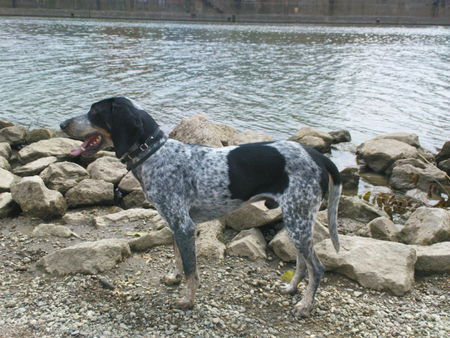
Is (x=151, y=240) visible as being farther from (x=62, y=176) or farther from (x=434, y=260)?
(x=434, y=260)

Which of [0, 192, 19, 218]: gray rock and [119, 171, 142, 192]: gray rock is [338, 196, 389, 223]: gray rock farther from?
[0, 192, 19, 218]: gray rock

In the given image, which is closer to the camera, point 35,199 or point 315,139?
point 35,199

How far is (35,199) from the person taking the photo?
7.26 metres

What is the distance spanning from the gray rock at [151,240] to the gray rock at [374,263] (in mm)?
1916

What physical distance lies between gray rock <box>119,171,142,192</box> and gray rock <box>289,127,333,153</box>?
4.96 m

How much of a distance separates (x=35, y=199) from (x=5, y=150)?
12.6 ft

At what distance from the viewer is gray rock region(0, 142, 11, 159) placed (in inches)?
407

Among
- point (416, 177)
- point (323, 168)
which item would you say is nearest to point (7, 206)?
point (323, 168)

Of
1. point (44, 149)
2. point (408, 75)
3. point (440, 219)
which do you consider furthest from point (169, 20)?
point (440, 219)

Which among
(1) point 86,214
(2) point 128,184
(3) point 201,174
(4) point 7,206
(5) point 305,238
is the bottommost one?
(1) point 86,214

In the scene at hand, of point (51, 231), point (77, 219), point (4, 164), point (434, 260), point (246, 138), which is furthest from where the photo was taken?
point (246, 138)

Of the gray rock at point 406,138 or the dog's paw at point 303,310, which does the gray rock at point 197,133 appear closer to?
the dog's paw at point 303,310

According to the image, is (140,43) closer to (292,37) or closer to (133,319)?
(292,37)

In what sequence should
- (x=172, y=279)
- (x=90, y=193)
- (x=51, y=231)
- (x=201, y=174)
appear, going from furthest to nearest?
(x=90, y=193), (x=51, y=231), (x=172, y=279), (x=201, y=174)
